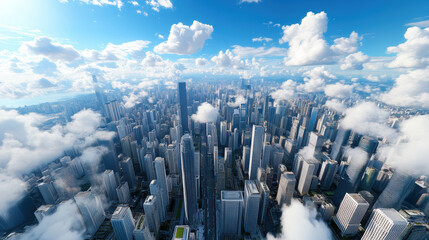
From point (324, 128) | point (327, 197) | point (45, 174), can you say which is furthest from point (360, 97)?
point (45, 174)

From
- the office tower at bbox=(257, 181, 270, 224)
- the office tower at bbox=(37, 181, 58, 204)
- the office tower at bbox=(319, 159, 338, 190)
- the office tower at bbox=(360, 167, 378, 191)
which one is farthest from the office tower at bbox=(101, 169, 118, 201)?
the office tower at bbox=(360, 167, 378, 191)

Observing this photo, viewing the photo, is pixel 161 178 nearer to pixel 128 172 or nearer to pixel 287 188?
pixel 128 172

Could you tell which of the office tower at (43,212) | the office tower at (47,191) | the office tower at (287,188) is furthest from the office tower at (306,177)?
the office tower at (47,191)

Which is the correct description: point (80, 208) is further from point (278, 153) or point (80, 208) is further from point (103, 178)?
point (278, 153)

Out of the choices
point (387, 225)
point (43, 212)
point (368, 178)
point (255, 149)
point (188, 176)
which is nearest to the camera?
point (387, 225)

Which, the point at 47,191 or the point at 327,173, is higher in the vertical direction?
the point at 47,191

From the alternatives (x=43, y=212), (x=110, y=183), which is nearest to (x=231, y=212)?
(x=110, y=183)

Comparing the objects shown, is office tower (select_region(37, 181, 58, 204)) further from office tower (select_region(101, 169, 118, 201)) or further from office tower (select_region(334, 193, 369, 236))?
office tower (select_region(334, 193, 369, 236))

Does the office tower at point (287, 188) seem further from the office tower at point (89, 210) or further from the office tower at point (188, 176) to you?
the office tower at point (89, 210)
